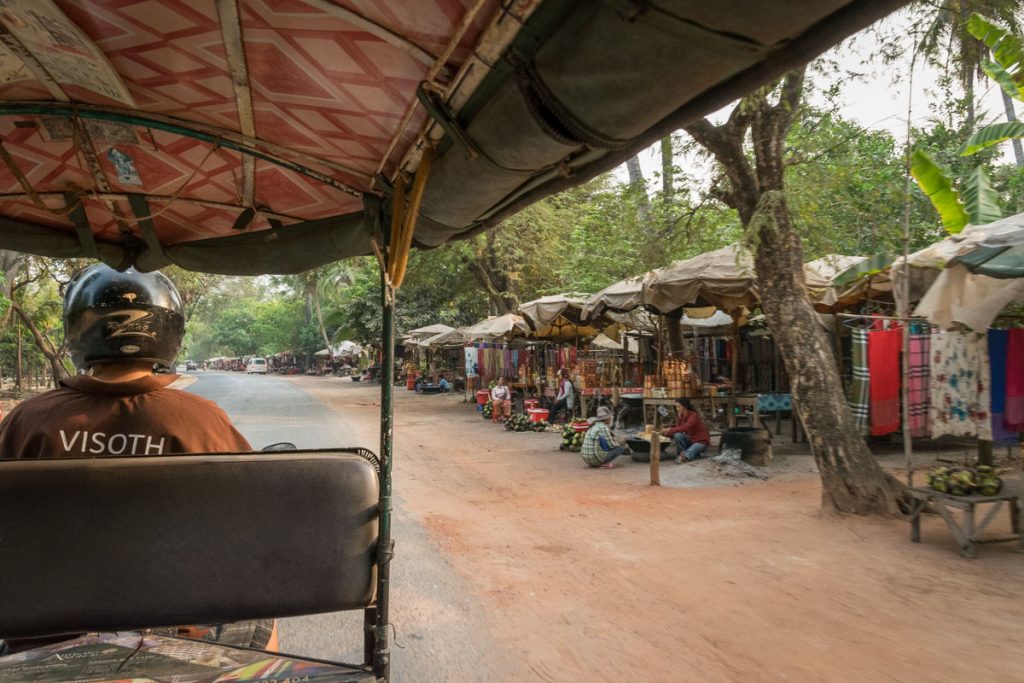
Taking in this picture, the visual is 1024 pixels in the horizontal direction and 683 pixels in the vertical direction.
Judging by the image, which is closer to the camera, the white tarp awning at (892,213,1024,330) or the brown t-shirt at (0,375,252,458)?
the brown t-shirt at (0,375,252,458)

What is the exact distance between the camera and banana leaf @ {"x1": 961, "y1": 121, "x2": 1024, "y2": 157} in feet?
27.1

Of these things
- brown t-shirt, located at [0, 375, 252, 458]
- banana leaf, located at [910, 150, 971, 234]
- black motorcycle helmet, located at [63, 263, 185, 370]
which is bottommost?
brown t-shirt, located at [0, 375, 252, 458]

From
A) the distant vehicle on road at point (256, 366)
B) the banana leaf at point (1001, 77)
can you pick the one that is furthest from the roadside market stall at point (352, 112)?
the distant vehicle on road at point (256, 366)

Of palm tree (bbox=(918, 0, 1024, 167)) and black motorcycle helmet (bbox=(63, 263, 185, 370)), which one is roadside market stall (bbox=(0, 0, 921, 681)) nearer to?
A: black motorcycle helmet (bbox=(63, 263, 185, 370))

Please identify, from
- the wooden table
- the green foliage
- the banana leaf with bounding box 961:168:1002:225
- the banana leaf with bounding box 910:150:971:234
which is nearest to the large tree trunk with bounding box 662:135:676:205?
the green foliage

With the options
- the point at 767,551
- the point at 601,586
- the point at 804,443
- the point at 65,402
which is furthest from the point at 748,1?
the point at 804,443

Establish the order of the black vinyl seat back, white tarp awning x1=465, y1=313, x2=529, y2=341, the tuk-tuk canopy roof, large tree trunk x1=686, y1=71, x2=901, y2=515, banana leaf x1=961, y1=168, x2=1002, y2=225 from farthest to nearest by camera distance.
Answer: white tarp awning x1=465, y1=313, x2=529, y2=341
banana leaf x1=961, y1=168, x2=1002, y2=225
large tree trunk x1=686, y1=71, x2=901, y2=515
the black vinyl seat back
the tuk-tuk canopy roof

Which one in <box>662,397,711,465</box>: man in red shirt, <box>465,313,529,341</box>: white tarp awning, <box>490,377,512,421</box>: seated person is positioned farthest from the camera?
<box>465,313,529,341</box>: white tarp awning

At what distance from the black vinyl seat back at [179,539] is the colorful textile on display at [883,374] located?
25.5ft

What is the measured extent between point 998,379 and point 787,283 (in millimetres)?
2281

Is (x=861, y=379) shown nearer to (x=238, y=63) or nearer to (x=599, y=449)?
(x=599, y=449)

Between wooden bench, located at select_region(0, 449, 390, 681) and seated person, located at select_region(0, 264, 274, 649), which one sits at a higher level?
seated person, located at select_region(0, 264, 274, 649)

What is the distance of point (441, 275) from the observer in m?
26.2

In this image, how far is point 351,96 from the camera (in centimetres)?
251
